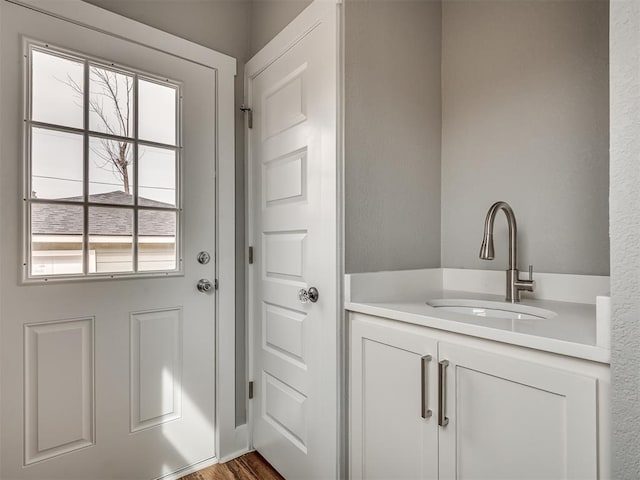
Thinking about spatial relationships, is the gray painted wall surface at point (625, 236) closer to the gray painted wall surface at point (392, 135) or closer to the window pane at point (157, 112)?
the gray painted wall surface at point (392, 135)

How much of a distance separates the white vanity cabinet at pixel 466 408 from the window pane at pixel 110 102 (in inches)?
46.9

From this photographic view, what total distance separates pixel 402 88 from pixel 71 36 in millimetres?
1276

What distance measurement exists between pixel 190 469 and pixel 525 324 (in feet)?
5.08

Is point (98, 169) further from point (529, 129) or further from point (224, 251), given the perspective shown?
point (529, 129)

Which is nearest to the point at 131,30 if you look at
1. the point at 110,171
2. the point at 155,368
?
the point at 110,171

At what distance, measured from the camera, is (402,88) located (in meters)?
1.46

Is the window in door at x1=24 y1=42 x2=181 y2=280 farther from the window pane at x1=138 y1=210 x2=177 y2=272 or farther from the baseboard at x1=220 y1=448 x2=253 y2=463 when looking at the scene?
the baseboard at x1=220 y1=448 x2=253 y2=463

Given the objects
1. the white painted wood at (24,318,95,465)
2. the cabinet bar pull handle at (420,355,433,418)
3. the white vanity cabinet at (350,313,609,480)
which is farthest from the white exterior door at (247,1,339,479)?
the white painted wood at (24,318,95,465)

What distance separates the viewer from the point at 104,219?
55.3 inches

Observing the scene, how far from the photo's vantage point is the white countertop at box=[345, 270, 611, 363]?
2.48ft

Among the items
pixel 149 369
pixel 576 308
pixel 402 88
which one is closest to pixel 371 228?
pixel 402 88

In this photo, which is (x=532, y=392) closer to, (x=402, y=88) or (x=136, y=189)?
(x=402, y=88)

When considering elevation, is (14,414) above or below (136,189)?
below

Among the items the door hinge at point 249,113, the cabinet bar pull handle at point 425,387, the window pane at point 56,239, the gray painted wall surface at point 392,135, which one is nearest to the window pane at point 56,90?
the window pane at point 56,239
